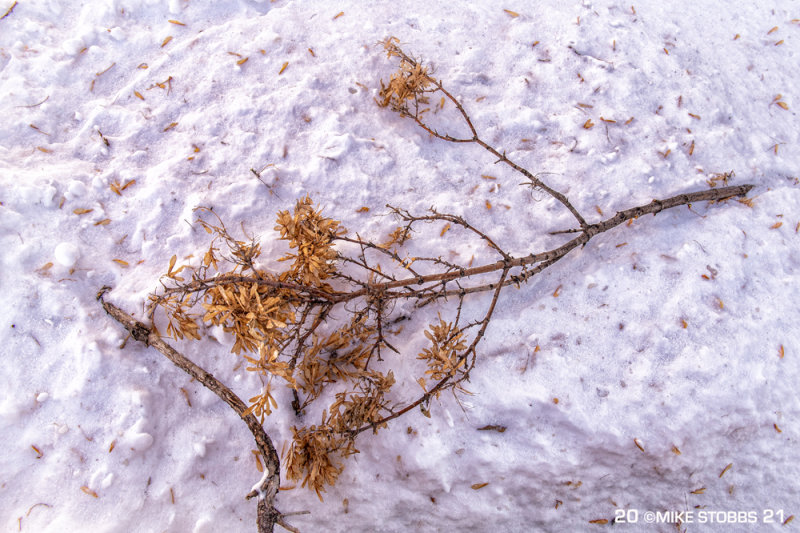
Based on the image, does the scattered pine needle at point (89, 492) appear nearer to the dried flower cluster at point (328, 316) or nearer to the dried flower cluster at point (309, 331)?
the dried flower cluster at point (328, 316)

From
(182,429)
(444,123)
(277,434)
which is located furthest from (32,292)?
(444,123)

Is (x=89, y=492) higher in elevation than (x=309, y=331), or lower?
lower

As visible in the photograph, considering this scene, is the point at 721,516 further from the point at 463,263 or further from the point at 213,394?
the point at 213,394

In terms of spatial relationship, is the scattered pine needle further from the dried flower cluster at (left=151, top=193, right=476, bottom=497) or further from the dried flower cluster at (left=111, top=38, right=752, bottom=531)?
the dried flower cluster at (left=151, top=193, right=476, bottom=497)

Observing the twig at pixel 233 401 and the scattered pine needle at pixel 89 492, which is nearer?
the twig at pixel 233 401

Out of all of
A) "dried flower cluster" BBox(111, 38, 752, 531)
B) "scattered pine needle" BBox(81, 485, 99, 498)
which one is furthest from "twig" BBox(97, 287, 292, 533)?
"scattered pine needle" BBox(81, 485, 99, 498)

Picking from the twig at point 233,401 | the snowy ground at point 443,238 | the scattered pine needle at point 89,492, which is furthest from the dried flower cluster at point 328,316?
the scattered pine needle at point 89,492

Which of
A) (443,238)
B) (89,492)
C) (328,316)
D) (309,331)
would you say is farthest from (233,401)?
(443,238)

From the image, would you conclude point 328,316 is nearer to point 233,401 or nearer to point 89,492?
point 233,401
